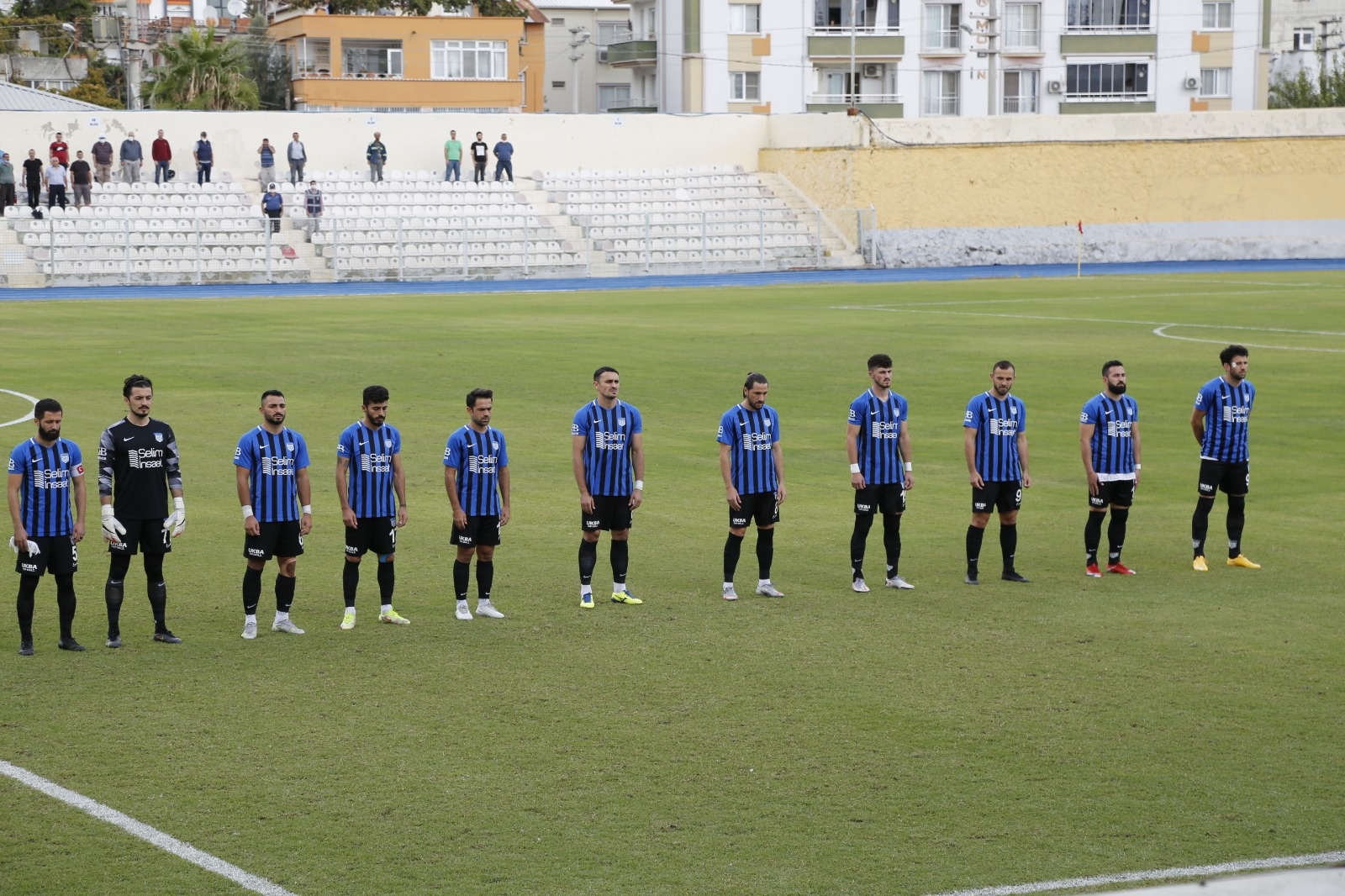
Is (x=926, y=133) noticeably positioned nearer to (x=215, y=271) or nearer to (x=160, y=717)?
(x=215, y=271)

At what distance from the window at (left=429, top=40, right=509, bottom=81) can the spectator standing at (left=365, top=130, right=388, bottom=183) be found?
2979 centimetres

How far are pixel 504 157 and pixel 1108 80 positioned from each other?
4451 centimetres

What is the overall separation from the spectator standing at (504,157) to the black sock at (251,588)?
46238mm

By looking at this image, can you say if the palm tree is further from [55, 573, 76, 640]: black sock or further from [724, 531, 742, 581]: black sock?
[55, 573, 76, 640]: black sock

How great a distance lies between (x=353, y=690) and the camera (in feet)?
33.7

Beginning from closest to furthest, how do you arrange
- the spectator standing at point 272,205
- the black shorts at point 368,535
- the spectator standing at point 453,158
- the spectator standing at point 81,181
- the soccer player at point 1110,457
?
1. the black shorts at point 368,535
2. the soccer player at point 1110,457
3. the spectator standing at point 81,181
4. the spectator standing at point 272,205
5. the spectator standing at point 453,158

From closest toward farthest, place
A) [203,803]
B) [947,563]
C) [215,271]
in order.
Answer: [203,803] → [947,563] → [215,271]

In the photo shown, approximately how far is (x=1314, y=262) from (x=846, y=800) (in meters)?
58.1

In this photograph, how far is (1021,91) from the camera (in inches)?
3457

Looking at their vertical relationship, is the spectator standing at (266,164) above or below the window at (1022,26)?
below

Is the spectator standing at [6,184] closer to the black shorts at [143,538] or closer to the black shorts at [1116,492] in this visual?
the black shorts at [143,538]

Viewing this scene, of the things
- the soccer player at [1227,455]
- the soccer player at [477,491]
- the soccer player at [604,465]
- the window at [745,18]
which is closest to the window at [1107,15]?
the window at [745,18]

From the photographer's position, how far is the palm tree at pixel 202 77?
226 feet

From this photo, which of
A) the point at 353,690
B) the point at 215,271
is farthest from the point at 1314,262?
the point at 353,690
